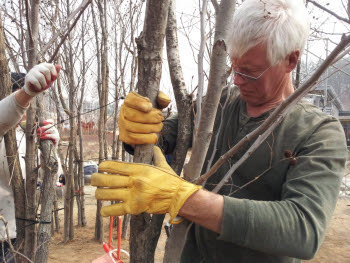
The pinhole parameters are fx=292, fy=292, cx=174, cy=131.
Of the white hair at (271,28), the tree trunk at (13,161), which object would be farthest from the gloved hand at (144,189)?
the tree trunk at (13,161)

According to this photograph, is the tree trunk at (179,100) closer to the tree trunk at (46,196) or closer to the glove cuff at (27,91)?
the glove cuff at (27,91)

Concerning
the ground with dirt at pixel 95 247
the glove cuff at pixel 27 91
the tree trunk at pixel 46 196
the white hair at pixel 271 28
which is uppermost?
the white hair at pixel 271 28

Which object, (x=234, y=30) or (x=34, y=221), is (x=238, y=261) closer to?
(x=234, y=30)

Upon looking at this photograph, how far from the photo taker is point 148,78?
4.08 ft

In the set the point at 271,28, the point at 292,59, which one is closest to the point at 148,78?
the point at 271,28

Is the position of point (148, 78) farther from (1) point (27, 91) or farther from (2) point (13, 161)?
(2) point (13, 161)

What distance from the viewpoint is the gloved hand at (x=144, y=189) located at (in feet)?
3.60

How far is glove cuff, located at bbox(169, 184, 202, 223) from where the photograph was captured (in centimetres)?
108

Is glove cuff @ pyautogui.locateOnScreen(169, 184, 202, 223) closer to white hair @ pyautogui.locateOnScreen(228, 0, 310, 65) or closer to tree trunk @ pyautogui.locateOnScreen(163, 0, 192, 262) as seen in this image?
tree trunk @ pyautogui.locateOnScreen(163, 0, 192, 262)

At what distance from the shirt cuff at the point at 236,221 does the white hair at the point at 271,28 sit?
26.0 inches

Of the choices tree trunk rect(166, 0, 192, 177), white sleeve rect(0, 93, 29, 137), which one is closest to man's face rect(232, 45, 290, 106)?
tree trunk rect(166, 0, 192, 177)

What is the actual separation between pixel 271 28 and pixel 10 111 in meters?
1.69

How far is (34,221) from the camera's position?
2.36 metres

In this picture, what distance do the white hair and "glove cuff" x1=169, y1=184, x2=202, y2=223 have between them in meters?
0.65
